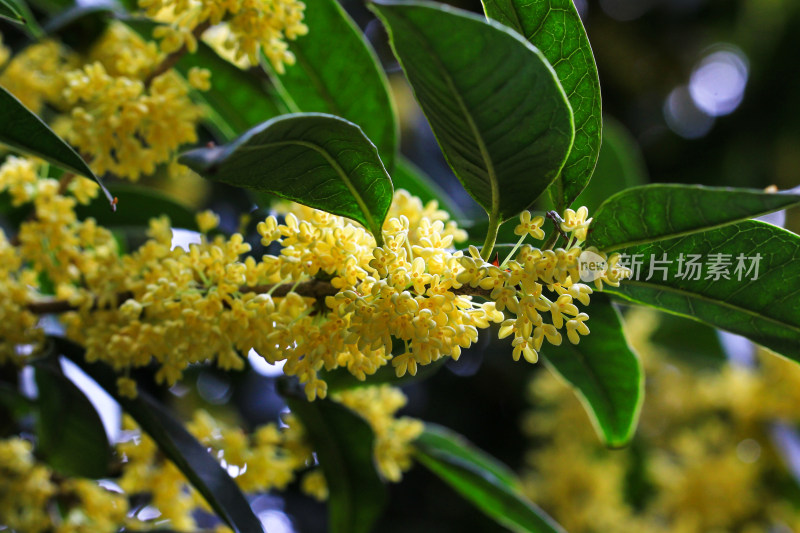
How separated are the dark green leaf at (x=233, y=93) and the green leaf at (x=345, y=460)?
62 cm

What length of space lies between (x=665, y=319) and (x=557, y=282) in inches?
74.1

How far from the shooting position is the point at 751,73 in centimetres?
386

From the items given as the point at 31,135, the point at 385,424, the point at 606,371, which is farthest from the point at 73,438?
the point at 606,371

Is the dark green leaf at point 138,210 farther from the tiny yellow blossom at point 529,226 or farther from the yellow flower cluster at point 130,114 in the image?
the tiny yellow blossom at point 529,226

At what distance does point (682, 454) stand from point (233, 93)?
219 centimetres

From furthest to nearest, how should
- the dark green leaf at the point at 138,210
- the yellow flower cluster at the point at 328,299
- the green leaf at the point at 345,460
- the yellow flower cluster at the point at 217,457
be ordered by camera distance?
1. the dark green leaf at the point at 138,210
2. the yellow flower cluster at the point at 217,457
3. the green leaf at the point at 345,460
4. the yellow flower cluster at the point at 328,299

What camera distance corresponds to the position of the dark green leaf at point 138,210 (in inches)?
63.8

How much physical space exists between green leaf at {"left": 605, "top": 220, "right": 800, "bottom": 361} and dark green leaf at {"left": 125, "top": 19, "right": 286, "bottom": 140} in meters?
0.88

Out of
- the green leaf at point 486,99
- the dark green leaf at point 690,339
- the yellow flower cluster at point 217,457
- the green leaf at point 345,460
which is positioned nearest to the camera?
the green leaf at point 486,99

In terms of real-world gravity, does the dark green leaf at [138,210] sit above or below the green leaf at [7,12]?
below

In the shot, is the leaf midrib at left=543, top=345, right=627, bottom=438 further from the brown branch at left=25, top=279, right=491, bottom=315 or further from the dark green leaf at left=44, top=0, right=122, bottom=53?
the dark green leaf at left=44, top=0, right=122, bottom=53

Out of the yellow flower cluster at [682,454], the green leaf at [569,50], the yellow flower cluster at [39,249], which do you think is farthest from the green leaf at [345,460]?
the yellow flower cluster at [682,454]

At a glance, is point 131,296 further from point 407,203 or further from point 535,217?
point 535,217

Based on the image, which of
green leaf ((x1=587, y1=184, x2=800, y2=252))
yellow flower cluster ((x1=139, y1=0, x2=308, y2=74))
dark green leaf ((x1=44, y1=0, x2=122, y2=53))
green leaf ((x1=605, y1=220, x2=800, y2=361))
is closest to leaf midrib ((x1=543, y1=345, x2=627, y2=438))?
green leaf ((x1=605, y1=220, x2=800, y2=361))
